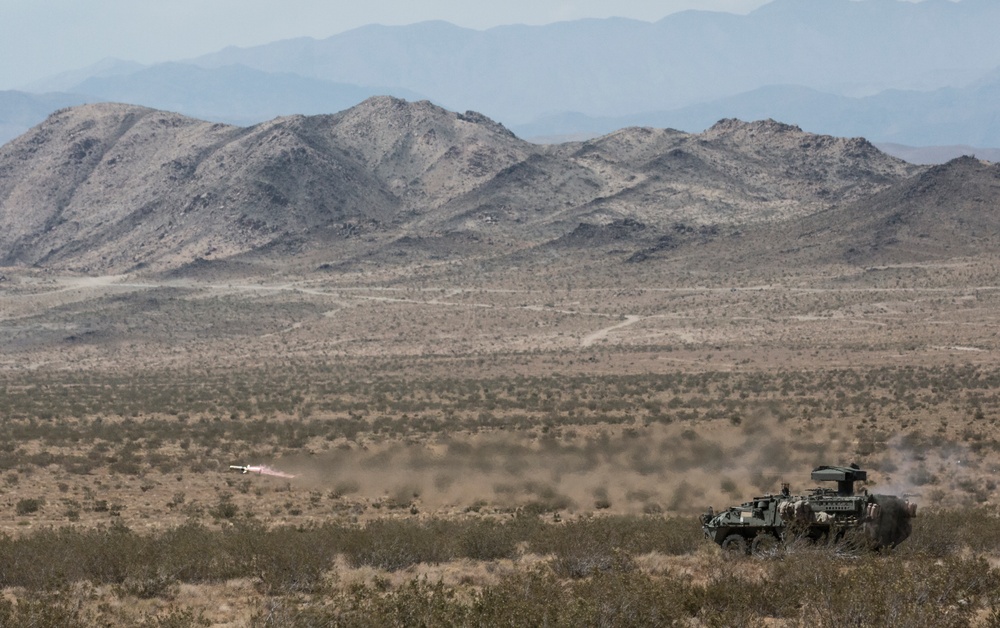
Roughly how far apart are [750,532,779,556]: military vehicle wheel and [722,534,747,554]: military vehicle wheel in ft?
0.56

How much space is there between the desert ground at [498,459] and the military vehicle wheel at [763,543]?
61 centimetres

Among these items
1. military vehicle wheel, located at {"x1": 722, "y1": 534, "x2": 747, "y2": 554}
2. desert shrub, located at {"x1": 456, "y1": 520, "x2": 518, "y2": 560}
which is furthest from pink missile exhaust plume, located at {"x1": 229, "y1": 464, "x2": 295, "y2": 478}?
military vehicle wheel, located at {"x1": 722, "y1": 534, "x2": 747, "y2": 554}

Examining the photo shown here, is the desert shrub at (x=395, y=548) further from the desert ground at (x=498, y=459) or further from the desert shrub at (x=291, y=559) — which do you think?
the desert shrub at (x=291, y=559)

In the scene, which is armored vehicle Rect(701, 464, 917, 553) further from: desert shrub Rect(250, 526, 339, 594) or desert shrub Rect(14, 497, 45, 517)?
desert shrub Rect(14, 497, 45, 517)

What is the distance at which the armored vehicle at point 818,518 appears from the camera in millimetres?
20109

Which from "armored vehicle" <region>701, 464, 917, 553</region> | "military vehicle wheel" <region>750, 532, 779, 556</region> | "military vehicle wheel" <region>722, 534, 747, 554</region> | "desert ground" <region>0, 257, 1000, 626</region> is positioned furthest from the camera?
"military vehicle wheel" <region>722, 534, 747, 554</region>

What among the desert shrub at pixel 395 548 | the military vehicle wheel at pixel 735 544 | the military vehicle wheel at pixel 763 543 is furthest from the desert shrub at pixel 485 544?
the military vehicle wheel at pixel 763 543

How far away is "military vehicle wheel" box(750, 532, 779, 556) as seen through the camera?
2069cm

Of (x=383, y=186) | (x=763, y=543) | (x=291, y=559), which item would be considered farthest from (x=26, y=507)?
(x=383, y=186)

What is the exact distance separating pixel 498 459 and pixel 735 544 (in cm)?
1134

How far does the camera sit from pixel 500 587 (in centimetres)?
1708

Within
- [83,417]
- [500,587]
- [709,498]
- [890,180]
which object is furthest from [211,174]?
[500,587]

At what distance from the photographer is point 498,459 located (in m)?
31.7

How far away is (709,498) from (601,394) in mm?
23698
